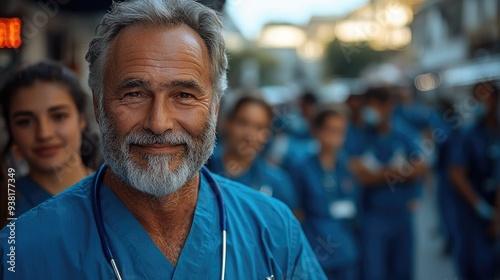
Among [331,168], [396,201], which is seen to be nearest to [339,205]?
[331,168]

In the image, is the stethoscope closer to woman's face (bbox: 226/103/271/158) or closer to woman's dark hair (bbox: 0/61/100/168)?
woman's dark hair (bbox: 0/61/100/168)

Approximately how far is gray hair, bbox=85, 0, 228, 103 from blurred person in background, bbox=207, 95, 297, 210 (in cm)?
207

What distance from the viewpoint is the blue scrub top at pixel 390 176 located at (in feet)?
15.9

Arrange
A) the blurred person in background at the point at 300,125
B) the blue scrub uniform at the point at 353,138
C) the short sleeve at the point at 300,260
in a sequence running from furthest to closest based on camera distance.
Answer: the blurred person in background at the point at 300,125 < the blue scrub uniform at the point at 353,138 < the short sleeve at the point at 300,260

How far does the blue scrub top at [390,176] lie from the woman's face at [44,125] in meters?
3.25

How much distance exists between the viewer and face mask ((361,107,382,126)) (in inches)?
208

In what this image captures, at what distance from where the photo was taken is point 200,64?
1563mm

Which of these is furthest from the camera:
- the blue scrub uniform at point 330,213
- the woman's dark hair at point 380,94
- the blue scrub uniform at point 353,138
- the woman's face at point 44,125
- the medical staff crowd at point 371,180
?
the blue scrub uniform at point 353,138

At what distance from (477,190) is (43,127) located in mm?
4216

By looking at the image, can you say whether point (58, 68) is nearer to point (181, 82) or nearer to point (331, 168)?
point (181, 82)

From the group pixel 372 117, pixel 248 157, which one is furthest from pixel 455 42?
pixel 248 157

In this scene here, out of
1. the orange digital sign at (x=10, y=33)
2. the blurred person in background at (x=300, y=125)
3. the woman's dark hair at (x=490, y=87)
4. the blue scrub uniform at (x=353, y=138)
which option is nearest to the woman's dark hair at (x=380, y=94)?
the blue scrub uniform at (x=353, y=138)

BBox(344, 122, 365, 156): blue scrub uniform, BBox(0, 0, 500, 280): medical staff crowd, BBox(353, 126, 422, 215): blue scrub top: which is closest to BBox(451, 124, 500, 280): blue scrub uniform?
BBox(353, 126, 422, 215): blue scrub top

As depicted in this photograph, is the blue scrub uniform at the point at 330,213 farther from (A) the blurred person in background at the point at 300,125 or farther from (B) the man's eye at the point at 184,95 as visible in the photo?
(B) the man's eye at the point at 184,95
